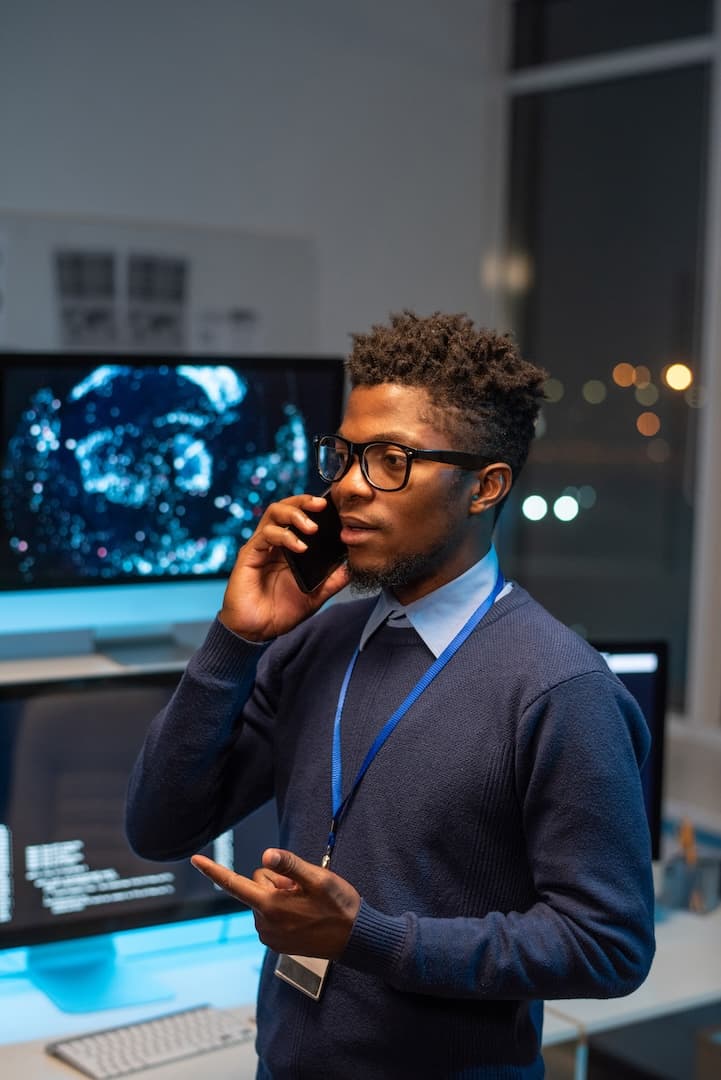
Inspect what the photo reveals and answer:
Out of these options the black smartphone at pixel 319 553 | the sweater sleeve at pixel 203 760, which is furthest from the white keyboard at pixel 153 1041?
the black smartphone at pixel 319 553

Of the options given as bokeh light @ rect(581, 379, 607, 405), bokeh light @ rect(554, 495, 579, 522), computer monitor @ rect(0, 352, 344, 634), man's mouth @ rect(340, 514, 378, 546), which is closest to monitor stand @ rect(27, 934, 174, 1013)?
computer monitor @ rect(0, 352, 344, 634)

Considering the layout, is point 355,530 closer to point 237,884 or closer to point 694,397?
point 237,884

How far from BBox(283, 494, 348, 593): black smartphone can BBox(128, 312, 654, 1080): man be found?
0.02 m

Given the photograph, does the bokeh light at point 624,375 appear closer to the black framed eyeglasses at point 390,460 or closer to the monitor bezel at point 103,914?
the monitor bezel at point 103,914

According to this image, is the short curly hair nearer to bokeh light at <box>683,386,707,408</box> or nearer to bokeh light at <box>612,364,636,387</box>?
bokeh light at <box>683,386,707,408</box>

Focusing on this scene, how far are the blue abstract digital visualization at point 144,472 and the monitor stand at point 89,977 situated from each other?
0.64 m

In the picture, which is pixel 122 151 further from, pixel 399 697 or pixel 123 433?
pixel 399 697

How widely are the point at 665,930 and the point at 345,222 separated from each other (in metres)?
1.89

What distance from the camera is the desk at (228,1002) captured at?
→ 2.05m

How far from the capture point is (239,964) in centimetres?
242

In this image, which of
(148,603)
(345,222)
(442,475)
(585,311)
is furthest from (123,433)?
(585,311)

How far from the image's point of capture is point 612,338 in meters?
3.78

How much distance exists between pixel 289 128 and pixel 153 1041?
7.22 feet

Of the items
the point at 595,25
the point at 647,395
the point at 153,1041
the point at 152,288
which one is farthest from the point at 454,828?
the point at 595,25
